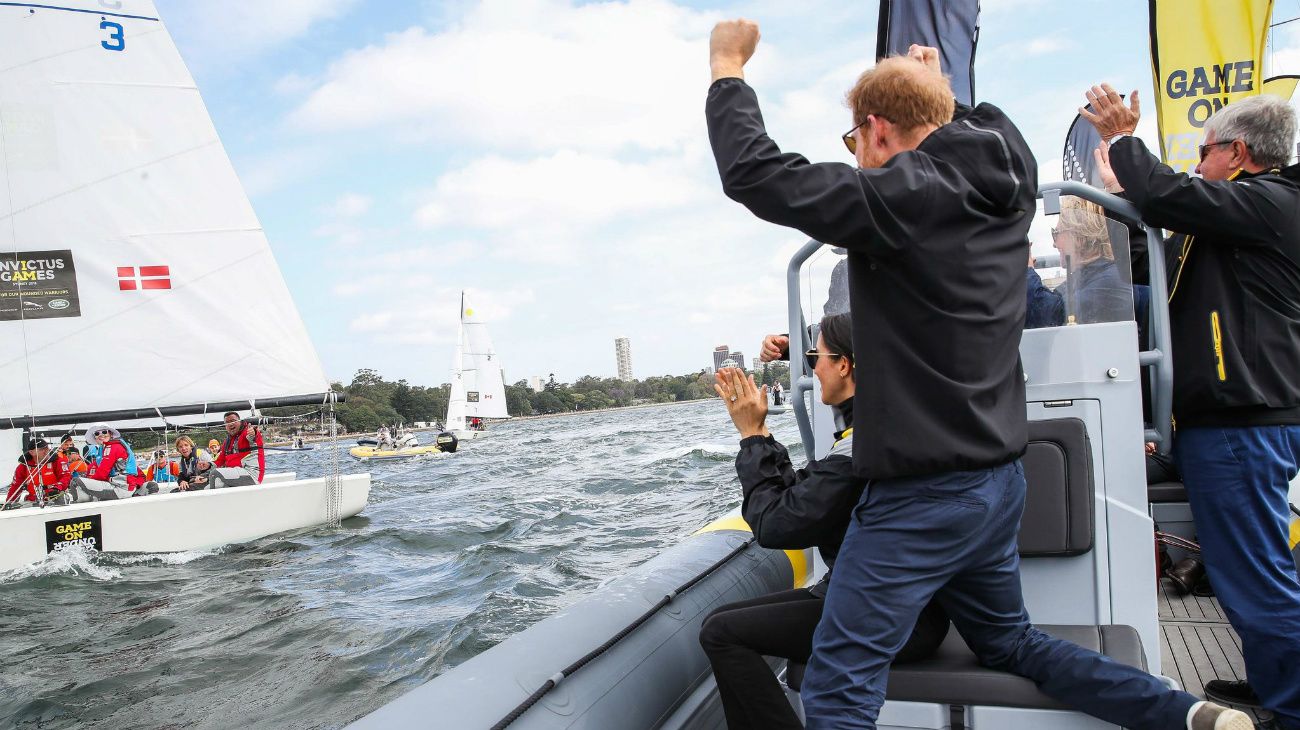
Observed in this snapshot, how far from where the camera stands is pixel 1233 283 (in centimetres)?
227

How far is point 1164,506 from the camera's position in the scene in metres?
4.24

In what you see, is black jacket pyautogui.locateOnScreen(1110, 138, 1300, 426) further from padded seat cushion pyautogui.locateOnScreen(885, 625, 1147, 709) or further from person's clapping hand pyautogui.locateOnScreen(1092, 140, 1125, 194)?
padded seat cushion pyautogui.locateOnScreen(885, 625, 1147, 709)

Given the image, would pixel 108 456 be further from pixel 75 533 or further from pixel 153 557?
pixel 153 557

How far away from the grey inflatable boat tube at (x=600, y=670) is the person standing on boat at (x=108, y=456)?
11.0 m

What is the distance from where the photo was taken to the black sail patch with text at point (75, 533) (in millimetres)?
9648

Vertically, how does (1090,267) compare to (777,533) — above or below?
above

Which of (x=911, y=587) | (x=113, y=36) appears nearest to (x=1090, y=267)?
(x=911, y=587)

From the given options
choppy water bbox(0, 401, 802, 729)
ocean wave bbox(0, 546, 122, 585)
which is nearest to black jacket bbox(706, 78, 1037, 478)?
choppy water bbox(0, 401, 802, 729)

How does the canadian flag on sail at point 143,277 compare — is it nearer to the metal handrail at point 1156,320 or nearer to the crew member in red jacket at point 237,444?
the crew member in red jacket at point 237,444

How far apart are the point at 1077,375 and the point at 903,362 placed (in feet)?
3.56

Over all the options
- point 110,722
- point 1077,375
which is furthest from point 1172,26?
point 110,722

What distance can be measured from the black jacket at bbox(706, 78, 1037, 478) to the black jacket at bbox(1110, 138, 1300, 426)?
90 cm

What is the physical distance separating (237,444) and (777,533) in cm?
1262

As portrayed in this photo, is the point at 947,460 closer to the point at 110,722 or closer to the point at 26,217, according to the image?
the point at 110,722
